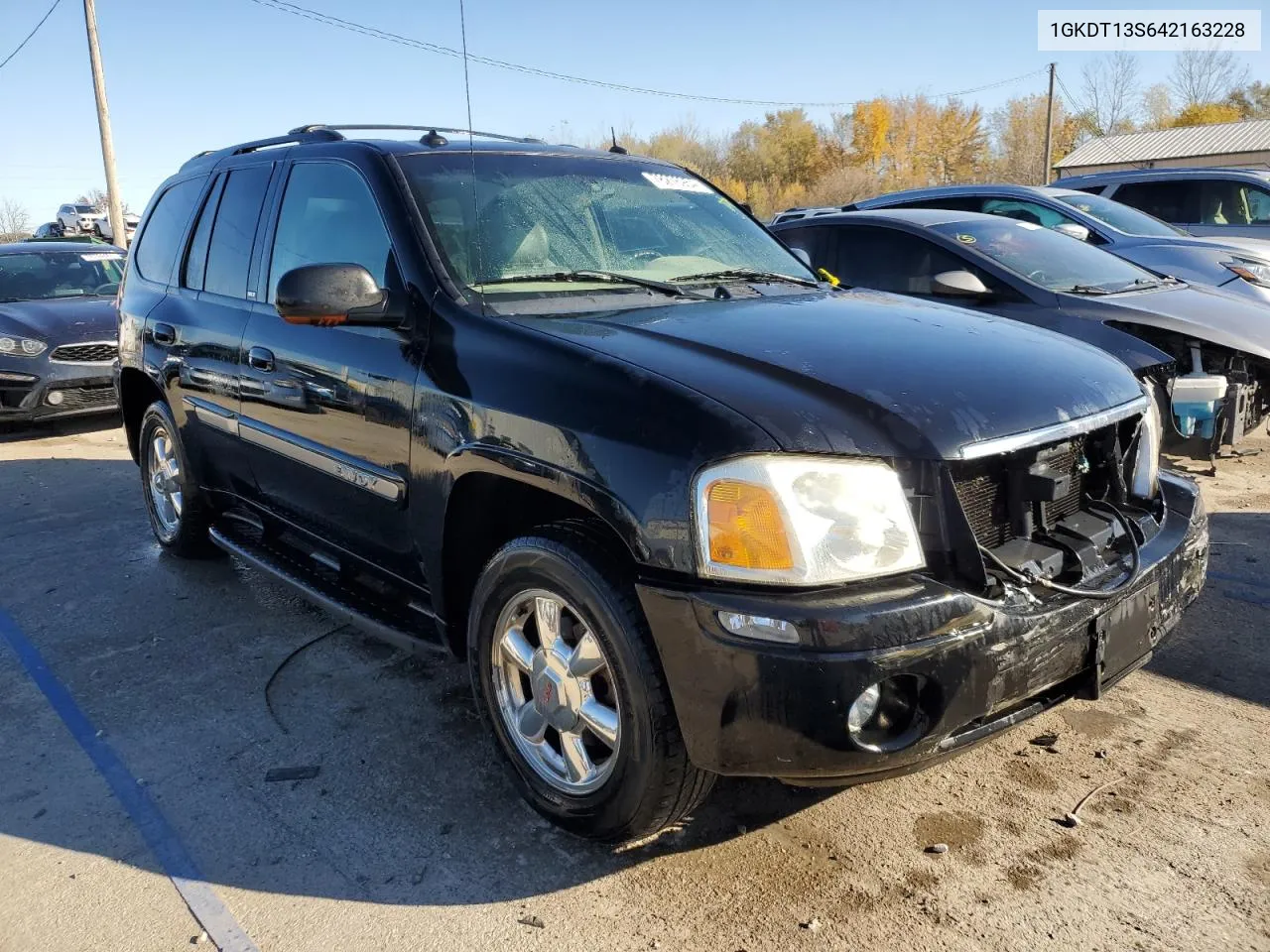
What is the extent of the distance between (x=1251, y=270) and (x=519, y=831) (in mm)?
7302

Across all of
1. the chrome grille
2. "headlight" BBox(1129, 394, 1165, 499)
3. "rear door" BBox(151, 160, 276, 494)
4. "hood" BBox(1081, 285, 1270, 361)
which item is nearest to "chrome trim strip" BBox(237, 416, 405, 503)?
"rear door" BBox(151, 160, 276, 494)

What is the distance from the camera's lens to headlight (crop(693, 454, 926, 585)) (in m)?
2.13

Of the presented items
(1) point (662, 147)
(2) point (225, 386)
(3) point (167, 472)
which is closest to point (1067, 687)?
(2) point (225, 386)

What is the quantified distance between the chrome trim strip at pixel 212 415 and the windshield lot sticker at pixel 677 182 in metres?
1.89

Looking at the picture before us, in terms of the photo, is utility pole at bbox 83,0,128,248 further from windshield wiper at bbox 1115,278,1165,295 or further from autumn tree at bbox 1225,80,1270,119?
autumn tree at bbox 1225,80,1270,119

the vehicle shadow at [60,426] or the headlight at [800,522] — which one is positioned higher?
the headlight at [800,522]

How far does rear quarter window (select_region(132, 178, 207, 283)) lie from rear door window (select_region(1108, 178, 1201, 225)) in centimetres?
1045

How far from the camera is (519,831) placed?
2.74 m

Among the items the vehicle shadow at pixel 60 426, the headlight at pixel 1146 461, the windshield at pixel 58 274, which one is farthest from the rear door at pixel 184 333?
the windshield at pixel 58 274

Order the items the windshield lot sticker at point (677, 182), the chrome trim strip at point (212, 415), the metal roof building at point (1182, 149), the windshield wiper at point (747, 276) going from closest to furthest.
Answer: the windshield wiper at point (747, 276), the windshield lot sticker at point (677, 182), the chrome trim strip at point (212, 415), the metal roof building at point (1182, 149)

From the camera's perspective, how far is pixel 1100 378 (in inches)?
A: 108

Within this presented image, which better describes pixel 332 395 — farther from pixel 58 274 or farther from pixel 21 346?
pixel 58 274

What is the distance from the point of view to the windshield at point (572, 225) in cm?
312

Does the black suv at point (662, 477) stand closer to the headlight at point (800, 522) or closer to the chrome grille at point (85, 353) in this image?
the headlight at point (800, 522)
